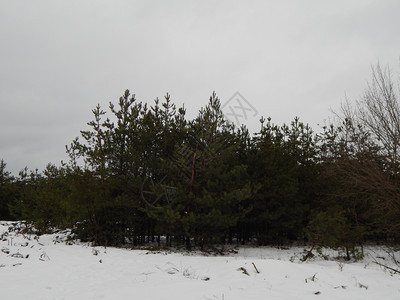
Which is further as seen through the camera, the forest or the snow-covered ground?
the forest

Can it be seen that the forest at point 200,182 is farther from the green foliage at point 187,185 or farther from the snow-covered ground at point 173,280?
the snow-covered ground at point 173,280

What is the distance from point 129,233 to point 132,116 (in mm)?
6152

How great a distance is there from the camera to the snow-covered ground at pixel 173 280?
5.77 m

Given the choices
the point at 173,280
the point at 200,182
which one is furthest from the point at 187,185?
the point at 173,280

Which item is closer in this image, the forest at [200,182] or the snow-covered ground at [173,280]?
the snow-covered ground at [173,280]

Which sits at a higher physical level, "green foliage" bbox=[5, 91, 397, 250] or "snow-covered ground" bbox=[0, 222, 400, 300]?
"green foliage" bbox=[5, 91, 397, 250]

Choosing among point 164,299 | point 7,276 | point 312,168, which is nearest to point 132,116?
point 7,276

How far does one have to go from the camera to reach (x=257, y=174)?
52.4 feet

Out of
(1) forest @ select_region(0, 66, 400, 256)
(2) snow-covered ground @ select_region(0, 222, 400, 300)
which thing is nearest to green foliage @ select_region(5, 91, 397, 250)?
(1) forest @ select_region(0, 66, 400, 256)

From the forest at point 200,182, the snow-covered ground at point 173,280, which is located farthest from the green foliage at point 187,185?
the snow-covered ground at point 173,280

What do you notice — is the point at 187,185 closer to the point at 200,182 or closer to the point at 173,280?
the point at 200,182

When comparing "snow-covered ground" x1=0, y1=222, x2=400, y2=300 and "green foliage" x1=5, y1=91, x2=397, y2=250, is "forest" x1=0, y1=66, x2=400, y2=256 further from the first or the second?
"snow-covered ground" x1=0, y1=222, x2=400, y2=300

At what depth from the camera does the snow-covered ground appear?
5770mm

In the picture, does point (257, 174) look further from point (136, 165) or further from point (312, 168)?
point (136, 165)
